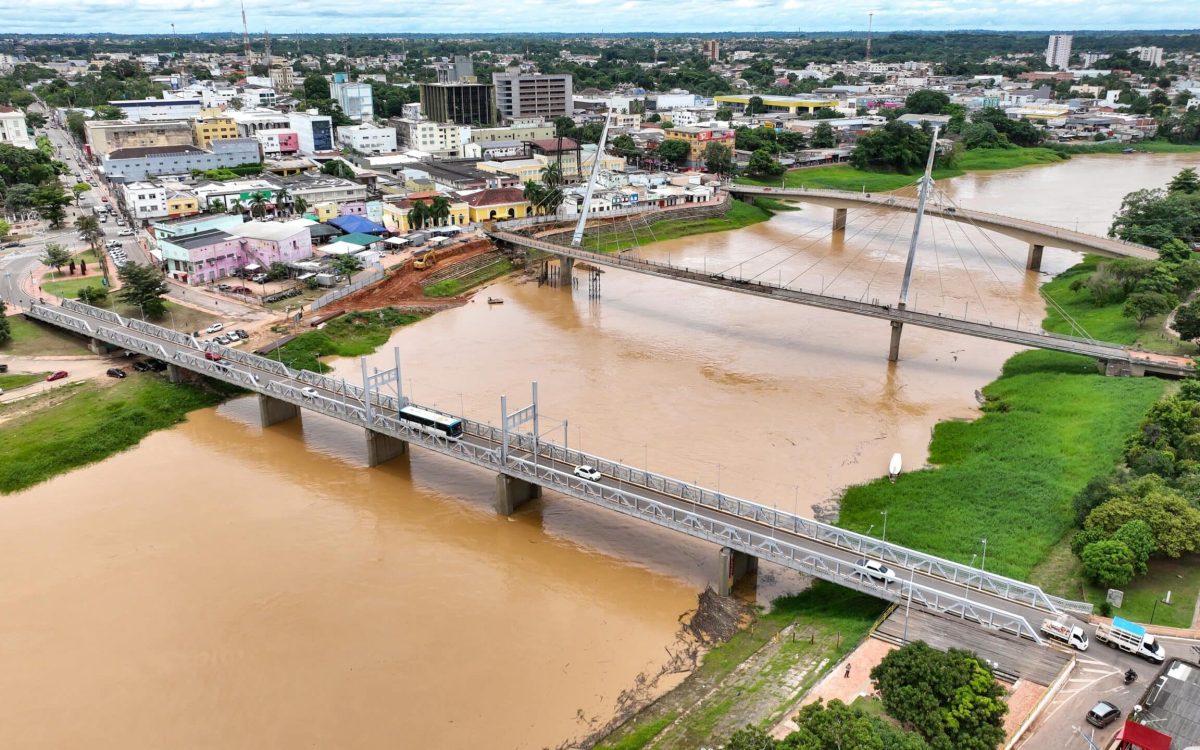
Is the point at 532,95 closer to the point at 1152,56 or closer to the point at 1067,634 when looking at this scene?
the point at 1067,634

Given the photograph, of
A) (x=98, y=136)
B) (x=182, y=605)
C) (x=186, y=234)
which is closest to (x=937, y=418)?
(x=182, y=605)

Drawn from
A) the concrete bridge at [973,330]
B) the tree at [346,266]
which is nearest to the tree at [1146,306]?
the concrete bridge at [973,330]

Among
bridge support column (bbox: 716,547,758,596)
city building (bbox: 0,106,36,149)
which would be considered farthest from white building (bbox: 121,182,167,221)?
bridge support column (bbox: 716,547,758,596)

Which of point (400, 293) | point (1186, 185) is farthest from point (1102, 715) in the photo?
point (1186, 185)

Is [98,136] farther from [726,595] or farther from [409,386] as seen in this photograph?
[726,595]

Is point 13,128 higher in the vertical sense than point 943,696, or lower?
higher
